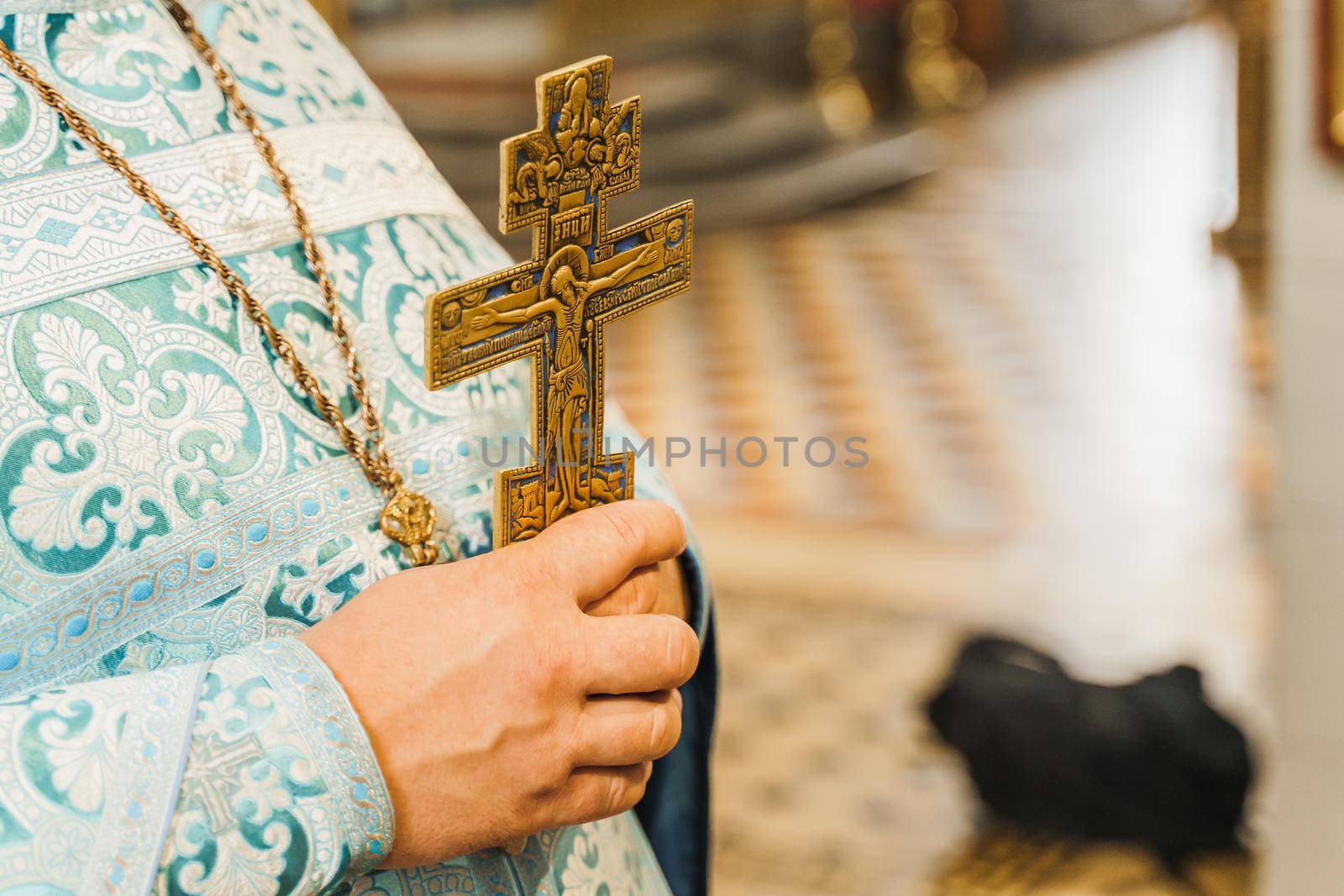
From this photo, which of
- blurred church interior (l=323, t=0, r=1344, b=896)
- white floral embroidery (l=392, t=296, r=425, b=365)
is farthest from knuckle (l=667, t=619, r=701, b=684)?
blurred church interior (l=323, t=0, r=1344, b=896)

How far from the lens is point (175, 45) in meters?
0.85

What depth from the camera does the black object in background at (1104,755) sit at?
2.79 meters

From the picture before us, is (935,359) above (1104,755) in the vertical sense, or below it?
below

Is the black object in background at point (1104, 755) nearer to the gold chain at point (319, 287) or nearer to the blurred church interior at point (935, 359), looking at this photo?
the blurred church interior at point (935, 359)

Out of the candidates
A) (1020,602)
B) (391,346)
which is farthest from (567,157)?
(1020,602)

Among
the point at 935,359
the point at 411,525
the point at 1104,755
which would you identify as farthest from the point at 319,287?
the point at 935,359

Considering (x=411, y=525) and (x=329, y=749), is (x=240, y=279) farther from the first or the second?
(x=329, y=749)

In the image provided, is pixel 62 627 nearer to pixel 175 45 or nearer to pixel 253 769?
pixel 253 769

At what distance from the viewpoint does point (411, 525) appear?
2.72 ft

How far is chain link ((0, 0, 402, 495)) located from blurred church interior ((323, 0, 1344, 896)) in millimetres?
1508

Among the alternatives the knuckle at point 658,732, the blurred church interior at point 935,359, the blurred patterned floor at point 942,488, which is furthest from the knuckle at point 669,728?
the blurred patterned floor at point 942,488

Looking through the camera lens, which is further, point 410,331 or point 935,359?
point 935,359

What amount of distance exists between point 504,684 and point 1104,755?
237 cm

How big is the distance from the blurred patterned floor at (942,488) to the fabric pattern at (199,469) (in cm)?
213
